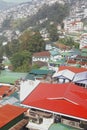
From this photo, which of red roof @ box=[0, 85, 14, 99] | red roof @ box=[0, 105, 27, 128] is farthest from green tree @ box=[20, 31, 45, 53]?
red roof @ box=[0, 105, 27, 128]

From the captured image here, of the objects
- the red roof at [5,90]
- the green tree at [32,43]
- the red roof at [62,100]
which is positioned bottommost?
the red roof at [5,90]

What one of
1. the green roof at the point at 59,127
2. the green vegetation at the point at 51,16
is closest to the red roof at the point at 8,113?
the green roof at the point at 59,127

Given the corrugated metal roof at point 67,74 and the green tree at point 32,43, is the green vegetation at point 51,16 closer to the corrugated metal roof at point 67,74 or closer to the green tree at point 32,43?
the green tree at point 32,43

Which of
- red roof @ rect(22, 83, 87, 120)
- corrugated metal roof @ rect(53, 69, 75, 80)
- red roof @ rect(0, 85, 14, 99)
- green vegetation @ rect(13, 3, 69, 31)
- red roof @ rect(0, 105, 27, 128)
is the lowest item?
red roof @ rect(0, 85, 14, 99)

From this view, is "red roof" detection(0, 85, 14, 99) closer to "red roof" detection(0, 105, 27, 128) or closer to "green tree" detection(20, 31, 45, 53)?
"red roof" detection(0, 105, 27, 128)

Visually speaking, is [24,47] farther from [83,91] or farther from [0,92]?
[83,91]

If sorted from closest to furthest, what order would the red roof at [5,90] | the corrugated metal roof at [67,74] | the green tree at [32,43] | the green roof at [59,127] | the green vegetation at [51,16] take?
the green roof at [59,127], the corrugated metal roof at [67,74], the red roof at [5,90], the green tree at [32,43], the green vegetation at [51,16]

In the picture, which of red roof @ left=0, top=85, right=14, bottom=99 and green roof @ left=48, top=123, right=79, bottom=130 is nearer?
green roof @ left=48, top=123, right=79, bottom=130

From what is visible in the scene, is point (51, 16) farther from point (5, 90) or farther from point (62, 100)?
point (62, 100)
